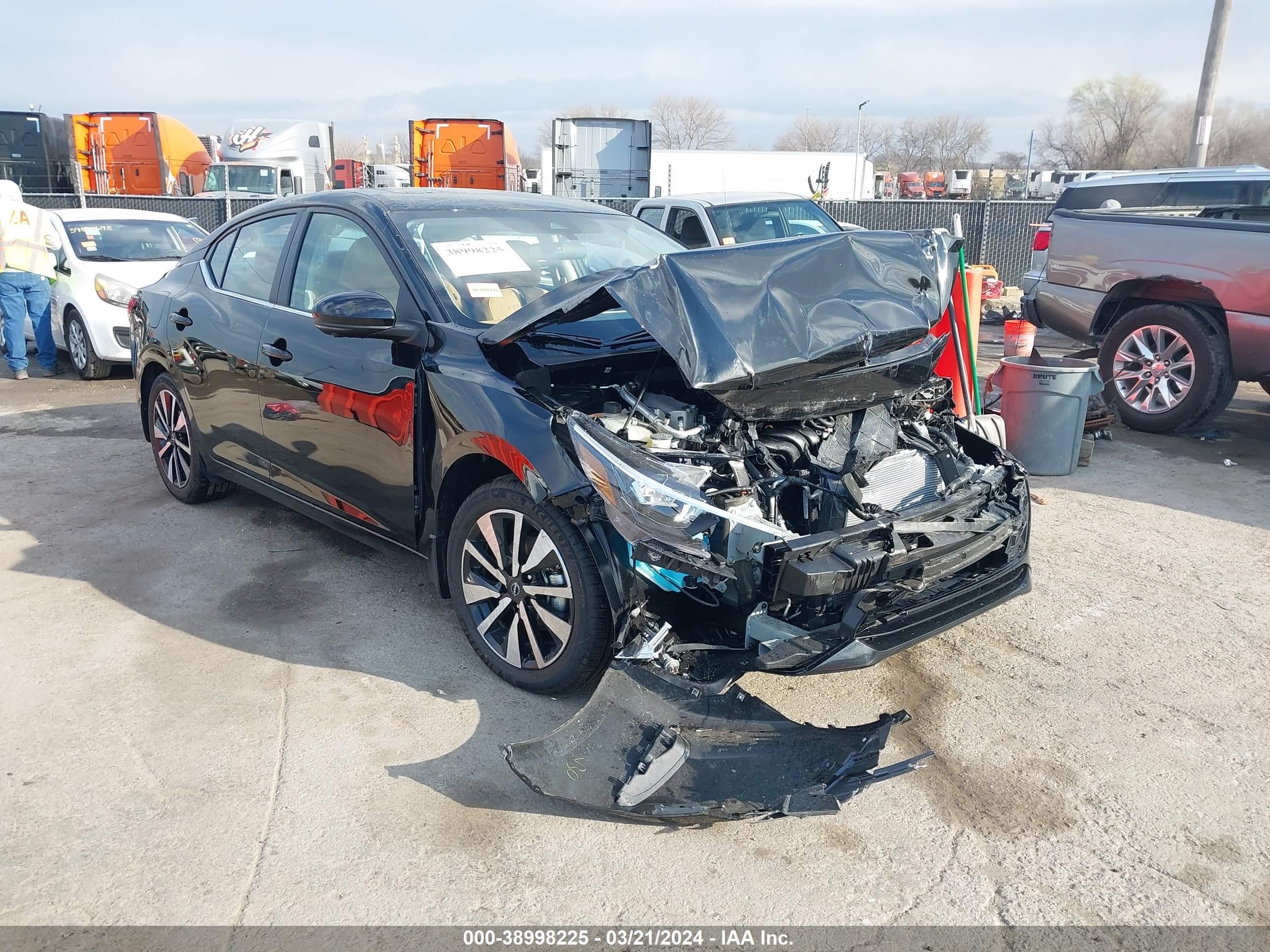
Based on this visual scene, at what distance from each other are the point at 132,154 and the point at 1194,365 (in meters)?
23.1

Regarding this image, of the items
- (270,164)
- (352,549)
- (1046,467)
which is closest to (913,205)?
(1046,467)

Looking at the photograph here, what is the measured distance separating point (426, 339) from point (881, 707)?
7.37 feet

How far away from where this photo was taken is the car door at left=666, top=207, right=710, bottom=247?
10836 mm

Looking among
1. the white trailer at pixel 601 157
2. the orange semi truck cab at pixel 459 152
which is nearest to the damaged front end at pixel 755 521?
the white trailer at pixel 601 157

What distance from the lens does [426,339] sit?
12.5ft

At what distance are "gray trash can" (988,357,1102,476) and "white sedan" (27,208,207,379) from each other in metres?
7.63

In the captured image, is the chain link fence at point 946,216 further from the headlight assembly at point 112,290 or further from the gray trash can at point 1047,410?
the gray trash can at point 1047,410

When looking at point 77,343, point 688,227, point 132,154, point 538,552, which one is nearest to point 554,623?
point 538,552

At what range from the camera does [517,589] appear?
140 inches

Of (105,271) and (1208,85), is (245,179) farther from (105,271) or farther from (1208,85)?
(1208,85)

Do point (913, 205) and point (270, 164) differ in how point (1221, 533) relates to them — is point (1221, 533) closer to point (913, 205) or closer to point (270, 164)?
point (913, 205)

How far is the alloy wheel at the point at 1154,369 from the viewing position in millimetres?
7410

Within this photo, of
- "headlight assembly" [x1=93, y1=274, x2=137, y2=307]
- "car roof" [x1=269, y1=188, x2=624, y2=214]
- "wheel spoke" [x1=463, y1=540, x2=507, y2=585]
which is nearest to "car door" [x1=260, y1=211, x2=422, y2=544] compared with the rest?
"car roof" [x1=269, y1=188, x2=624, y2=214]

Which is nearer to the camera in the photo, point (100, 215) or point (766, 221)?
point (100, 215)
